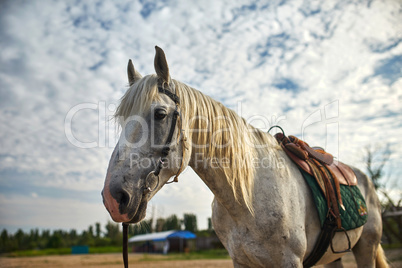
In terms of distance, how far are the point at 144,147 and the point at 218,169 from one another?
0.75m

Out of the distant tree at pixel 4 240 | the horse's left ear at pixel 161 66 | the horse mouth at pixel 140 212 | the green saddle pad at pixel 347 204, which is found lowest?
the distant tree at pixel 4 240

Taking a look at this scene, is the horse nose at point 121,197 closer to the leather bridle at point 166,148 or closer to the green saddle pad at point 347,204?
the leather bridle at point 166,148

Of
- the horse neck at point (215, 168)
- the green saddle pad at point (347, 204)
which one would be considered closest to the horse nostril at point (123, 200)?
the horse neck at point (215, 168)

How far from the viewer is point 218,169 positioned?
225 centimetres

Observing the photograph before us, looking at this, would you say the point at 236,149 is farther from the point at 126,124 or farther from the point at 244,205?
the point at 126,124

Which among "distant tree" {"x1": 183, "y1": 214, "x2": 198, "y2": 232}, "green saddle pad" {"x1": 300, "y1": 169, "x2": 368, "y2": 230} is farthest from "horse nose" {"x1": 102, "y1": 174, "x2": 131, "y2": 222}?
"distant tree" {"x1": 183, "y1": 214, "x2": 198, "y2": 232}

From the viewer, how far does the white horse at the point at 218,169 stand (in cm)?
172

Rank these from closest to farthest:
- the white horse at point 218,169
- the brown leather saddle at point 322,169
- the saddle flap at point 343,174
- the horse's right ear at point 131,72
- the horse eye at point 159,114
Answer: the white horse at point 218,169, the horse eye at point 159,114, the horse's right ear at point 131,72, the brown leather saddle at point 322,169, the saddle flap at point 343,174

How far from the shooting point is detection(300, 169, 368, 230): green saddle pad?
254 cm

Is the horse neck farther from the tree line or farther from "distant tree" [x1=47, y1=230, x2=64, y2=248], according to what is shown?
"distant tree" [x1=47, y1=230, x2=64, y2=248]

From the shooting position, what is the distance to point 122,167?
1652 mm

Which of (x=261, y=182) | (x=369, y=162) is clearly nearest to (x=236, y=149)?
(x=261, y=182)

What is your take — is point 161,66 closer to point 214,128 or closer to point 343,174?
point 214,128

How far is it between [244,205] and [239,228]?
221 mm
